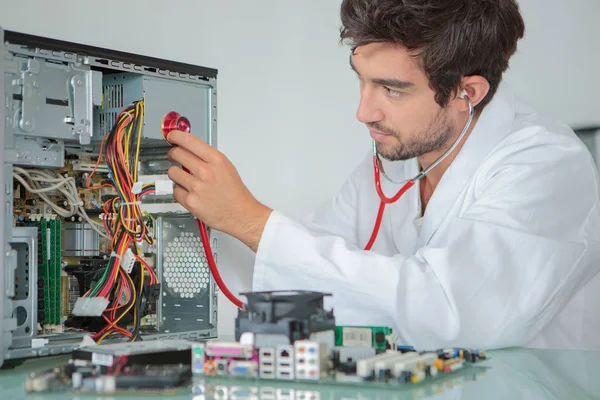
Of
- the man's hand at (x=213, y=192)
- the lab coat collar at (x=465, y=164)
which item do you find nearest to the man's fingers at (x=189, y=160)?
the man's hand at (x=213, y=192)

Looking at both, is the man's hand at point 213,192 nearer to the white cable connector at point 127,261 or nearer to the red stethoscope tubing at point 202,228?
the red stethoscope tubing at point 202,228

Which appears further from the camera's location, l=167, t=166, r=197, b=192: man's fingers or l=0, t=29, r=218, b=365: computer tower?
l=167, t=166, r=197, b=192: man's fingers

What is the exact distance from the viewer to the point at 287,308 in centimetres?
91

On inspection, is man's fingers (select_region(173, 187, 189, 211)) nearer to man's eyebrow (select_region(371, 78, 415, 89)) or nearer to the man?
the man

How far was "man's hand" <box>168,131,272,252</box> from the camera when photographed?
1451 mm

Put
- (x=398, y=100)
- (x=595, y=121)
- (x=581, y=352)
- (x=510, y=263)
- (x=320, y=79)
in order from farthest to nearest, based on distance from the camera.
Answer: (x=320, y=79), (x=595, y=121), (x=398, y=100), (x=510, y=263), (x=581, y=352)

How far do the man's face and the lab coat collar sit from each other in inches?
2.8

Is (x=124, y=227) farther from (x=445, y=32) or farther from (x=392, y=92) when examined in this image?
(x=445, y=32)

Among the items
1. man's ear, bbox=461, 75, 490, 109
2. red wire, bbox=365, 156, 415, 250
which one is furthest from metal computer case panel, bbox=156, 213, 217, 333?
man's ear, bbox=461, 75, 490, 109

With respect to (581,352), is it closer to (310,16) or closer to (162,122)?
(162,122)

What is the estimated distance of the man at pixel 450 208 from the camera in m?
1.36

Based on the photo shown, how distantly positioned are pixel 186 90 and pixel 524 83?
1.83 metres

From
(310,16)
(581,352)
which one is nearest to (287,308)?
(581,352)

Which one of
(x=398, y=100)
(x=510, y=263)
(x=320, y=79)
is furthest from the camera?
(x=320, y=79)
